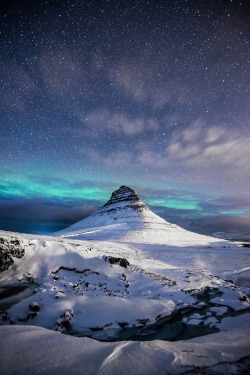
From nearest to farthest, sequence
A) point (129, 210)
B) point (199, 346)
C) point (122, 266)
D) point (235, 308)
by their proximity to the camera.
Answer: point (199, 346) → point (235, 308) → point (122, 266) → point (129, 210)

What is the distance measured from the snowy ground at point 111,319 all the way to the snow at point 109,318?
0.02 meters

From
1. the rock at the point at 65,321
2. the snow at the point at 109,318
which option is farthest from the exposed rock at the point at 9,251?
the rock at the point at 65,321

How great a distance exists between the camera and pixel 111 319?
576 cm

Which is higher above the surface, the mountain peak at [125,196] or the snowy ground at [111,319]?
the mountain peak at [125,196]

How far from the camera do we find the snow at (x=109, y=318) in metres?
2.67

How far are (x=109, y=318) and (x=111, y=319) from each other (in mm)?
82

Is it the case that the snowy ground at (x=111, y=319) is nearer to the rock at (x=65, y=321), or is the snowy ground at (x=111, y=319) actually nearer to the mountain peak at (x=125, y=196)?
the rock at (x=65, y=321)

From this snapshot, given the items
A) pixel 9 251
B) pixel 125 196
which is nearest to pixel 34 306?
pixel 9 251

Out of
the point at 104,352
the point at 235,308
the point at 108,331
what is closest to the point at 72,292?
the point at 108,331

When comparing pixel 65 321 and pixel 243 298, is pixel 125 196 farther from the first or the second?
pixel 65 321

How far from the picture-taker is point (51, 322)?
5336mm

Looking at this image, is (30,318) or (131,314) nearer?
(30,318)

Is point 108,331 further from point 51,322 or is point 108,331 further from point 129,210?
point 129,210

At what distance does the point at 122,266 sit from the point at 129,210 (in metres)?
103
